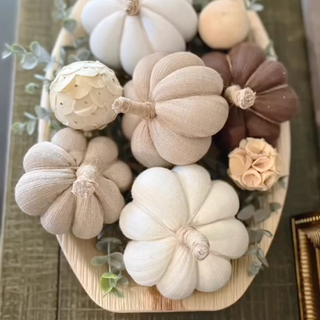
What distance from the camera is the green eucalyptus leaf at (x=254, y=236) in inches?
27.0

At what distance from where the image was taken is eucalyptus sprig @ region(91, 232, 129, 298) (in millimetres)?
651

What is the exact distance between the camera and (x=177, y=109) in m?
0.62

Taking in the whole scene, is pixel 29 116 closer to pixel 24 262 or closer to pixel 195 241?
pixel 24 262

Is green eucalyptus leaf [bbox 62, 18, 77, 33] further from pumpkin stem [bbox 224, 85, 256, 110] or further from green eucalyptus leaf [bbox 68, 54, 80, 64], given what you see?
pumpkin stem [bbox 224, 85, 256, 110]

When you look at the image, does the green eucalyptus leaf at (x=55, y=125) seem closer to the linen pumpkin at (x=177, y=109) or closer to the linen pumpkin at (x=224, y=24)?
the linen pumpkin at (x=177, y=109)

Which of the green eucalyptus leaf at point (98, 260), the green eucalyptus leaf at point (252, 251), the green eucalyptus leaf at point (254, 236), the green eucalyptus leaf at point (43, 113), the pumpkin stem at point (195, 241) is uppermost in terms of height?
the green eucalyptus leaf at point (43, 113)

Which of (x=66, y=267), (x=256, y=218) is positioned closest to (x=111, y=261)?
(x=66, y=267)

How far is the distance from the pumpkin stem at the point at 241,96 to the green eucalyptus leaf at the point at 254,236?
0.19 m

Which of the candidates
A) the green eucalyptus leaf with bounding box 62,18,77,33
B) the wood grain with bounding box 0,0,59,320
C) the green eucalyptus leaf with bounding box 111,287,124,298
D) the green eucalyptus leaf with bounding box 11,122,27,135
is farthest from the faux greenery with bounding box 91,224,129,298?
the green eucalyptus leaf with bounding box 62,18,77,33

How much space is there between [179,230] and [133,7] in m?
0.31

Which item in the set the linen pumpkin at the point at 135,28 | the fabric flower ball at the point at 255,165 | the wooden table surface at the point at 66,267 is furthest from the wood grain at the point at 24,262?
the fabric flower ball at the point at 255,165

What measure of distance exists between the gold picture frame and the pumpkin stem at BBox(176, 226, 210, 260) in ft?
0.74

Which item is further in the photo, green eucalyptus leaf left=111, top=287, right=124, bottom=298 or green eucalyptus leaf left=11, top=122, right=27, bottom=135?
green eucalyptus leaf left=11, top=122, right=27, bottom=135

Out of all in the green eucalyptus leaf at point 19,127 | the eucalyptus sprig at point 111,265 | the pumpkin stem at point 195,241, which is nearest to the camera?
the pumpkin stem at point 195,241
